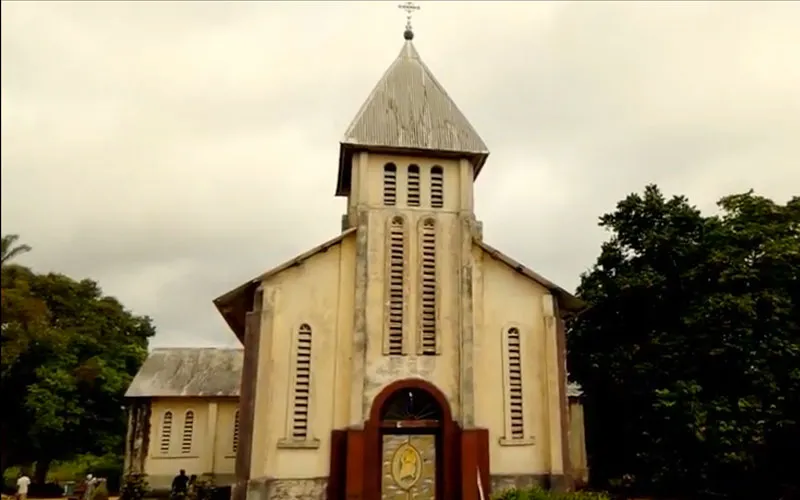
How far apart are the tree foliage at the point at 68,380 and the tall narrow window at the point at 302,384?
58.4 feet

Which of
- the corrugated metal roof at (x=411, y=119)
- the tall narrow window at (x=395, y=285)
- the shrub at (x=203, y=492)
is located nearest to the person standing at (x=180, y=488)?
the shrub at (x=203, y=492)

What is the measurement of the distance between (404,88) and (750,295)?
14.7 m

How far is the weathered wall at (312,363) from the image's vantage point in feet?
67.5

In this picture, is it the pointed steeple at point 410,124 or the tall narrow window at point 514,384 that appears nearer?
the tall narrow window at point 514,384

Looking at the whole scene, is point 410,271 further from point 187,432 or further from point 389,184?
point 187,432

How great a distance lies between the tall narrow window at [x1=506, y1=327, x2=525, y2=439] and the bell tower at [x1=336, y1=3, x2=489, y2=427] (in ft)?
4.89

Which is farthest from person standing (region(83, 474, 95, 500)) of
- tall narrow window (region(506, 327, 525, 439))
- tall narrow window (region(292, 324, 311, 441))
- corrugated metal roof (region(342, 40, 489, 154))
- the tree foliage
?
corrugated metal roof (region(342, 40, 489, 154))

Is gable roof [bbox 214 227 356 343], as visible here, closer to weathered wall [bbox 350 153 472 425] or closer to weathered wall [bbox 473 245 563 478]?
weathered wall [bbox 350 153 472 425]

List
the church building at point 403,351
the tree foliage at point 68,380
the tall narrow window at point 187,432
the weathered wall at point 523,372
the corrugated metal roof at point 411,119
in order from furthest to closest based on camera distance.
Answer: the tree foliage at point 68,380, the tall narrow window at point 187,432, the corrugated metal roof at point 411,119, the weathered wall at point 523,372, the church building at point 403,351

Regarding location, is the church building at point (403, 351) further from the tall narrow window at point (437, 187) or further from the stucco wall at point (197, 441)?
the stucco wall at point (197, 441)

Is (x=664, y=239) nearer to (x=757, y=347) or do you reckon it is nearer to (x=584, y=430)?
(x=757, y=347)

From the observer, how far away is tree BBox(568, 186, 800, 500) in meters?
24.0

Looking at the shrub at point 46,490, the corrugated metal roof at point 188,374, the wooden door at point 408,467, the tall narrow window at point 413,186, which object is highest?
the tall narrow window at point 413,186

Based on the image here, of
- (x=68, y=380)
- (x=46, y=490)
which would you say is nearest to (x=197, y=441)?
(x=68, y=380)
